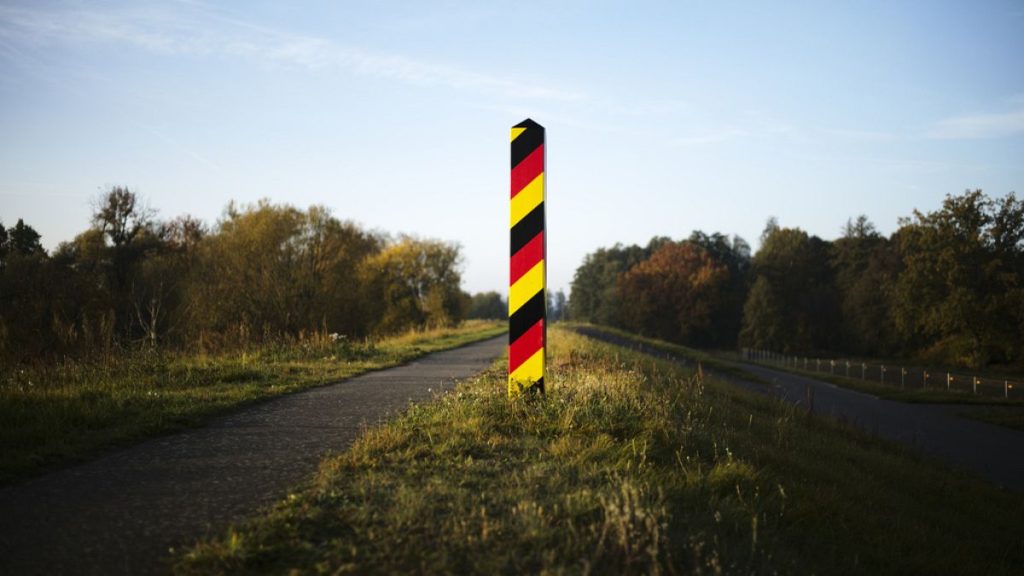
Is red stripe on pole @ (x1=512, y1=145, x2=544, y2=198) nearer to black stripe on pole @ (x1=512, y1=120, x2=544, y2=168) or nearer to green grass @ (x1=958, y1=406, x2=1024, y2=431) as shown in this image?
black stripe on pole @ (x1=512, y1=120, x2=544, y2=168)

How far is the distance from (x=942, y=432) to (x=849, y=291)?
67.8 m

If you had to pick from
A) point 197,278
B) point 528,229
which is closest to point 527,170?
point 528,229

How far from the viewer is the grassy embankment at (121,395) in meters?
4.89

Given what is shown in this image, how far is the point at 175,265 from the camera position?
33.3 metres

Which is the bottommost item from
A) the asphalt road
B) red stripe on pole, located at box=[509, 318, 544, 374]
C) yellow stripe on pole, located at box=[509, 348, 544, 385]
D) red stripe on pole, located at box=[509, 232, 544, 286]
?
the asphalt road

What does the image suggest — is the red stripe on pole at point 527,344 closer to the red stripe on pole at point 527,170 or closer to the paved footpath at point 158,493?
the red stripe on pole at point 527,170

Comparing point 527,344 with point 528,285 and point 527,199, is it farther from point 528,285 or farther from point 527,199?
point 527,199

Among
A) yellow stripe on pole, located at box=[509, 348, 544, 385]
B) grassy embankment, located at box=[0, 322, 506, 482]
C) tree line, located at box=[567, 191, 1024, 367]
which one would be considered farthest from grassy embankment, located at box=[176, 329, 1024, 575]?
tree line, located at box=[567, 191, 1024, 367]

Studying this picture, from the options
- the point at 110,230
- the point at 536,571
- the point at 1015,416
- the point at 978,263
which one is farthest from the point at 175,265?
the point at 978,263

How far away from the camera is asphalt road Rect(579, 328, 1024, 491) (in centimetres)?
1281

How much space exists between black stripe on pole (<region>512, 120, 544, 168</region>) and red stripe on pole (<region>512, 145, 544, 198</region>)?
0.04 m

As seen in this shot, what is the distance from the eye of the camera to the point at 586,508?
338 centimetres

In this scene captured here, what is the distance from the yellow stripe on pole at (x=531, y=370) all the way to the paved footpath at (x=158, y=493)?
4.96 feet

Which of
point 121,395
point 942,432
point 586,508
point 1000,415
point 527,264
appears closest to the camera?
point 586,508
